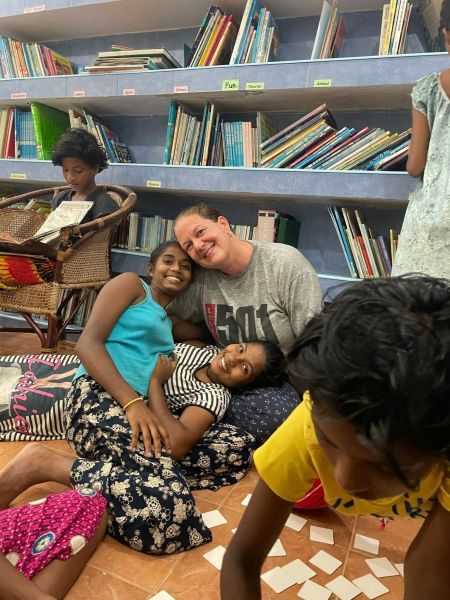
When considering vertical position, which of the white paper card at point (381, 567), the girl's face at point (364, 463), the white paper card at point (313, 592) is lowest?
the white paper card at point (313, 592)

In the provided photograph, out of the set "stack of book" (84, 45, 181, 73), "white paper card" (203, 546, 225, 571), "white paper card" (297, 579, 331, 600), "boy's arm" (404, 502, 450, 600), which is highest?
"stack of book" (84, 45, 181, 73)

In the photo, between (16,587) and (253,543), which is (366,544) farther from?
(16,587)

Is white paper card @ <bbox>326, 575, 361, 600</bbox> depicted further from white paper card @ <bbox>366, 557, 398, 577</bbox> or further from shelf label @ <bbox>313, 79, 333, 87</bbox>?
shelf label @ <bbox>313, 79, 333, 87</bbox>

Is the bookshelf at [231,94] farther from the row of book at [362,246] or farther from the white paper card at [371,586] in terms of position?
the white paper card at [371,586]

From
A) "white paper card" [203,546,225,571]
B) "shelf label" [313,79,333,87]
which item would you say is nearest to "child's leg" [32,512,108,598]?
"white paper card" [203,546,225,571]

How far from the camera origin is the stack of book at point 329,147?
6.54 feet

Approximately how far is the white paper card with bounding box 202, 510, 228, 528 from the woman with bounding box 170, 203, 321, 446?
37 cm

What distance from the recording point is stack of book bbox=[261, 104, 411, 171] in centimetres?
199

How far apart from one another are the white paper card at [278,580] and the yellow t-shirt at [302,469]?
0.46m

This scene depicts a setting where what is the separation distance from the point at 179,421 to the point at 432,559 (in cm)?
89

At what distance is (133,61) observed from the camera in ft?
8.01

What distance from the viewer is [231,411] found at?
158cm

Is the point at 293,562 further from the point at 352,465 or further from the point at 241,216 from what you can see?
the point at 241,216

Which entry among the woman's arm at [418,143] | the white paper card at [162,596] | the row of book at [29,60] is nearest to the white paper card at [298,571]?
the white paper card at [162,596]
